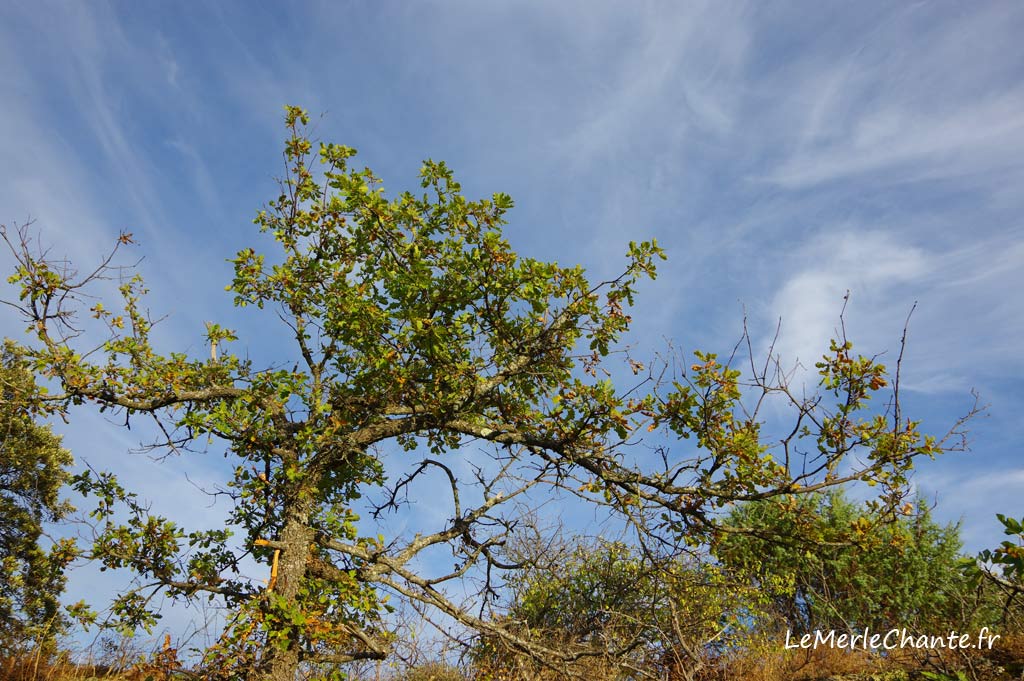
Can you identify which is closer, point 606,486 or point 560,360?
point 606,486

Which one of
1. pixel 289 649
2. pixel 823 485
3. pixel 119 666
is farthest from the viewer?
pixel 119 666

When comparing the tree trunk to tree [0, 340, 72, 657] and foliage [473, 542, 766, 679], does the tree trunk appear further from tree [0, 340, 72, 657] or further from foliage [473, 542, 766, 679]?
tree [0, 340, 72, 657]

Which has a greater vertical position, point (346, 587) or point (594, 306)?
point (594, 306)

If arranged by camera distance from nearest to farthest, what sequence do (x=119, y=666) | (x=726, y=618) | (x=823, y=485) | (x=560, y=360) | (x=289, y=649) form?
(x=823, y=485) < (x=289, y=649) < (x=560, y=360) < (x=119, y=666) < (x=726, y=618)

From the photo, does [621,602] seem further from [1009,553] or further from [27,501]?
[27,501]

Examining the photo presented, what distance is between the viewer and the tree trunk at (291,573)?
8109 mm

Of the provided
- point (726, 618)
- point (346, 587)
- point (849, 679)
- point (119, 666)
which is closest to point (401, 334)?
point (346, 587)

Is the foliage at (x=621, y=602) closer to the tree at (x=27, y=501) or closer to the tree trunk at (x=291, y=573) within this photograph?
the tree trunk at (x=291, y=573)

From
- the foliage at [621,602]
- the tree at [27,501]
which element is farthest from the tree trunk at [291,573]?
the tree at [27,501]

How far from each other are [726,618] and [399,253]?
14.0 m

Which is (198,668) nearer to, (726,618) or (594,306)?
(594,306)

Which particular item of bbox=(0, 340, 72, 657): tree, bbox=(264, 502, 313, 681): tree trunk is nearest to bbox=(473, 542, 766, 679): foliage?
bbox=(264, 502, 313, 681): tree trunk

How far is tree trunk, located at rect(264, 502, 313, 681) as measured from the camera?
26.6 ft

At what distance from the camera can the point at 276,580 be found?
863 centimetres
